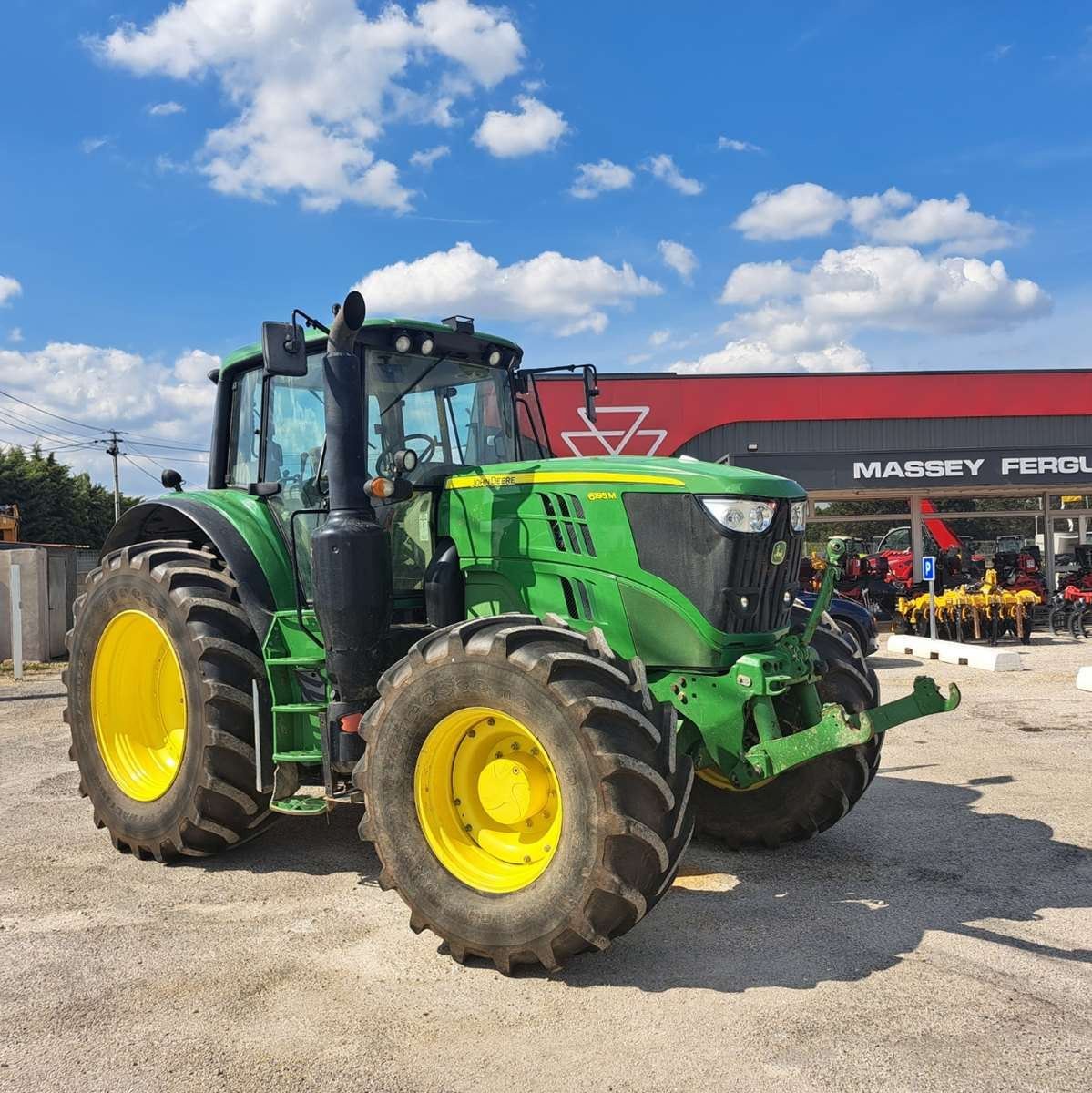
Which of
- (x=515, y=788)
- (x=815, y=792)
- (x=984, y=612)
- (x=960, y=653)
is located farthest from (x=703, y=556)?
(x=984, y=612)

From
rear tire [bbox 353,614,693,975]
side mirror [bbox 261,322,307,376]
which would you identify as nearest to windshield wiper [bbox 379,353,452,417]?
side mirror [bbox 261,322,307,376]

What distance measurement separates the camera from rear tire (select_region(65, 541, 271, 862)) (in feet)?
17.0

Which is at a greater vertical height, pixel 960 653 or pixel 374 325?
pixel 374 325

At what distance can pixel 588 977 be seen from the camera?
13.0ft

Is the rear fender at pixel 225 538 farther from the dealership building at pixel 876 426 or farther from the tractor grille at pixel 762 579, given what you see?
the dealership building at pixel 876 426

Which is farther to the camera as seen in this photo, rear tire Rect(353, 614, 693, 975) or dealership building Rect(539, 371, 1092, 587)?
dealership building Rect(539, 371, 1092, 587)

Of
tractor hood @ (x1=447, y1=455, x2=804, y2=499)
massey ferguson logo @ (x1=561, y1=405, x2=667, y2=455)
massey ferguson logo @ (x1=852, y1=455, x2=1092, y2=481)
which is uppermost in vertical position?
massey ferguson logo @ (x1=561, y1=405, x2=667, y2=455)

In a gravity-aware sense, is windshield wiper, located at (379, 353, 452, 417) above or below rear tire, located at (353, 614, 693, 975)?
above

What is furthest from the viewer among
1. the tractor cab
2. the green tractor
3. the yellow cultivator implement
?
the yellow cultivator implement

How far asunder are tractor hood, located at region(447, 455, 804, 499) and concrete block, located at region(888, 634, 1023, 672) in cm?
984

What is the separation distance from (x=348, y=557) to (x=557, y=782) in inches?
59.3

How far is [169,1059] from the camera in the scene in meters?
3.39

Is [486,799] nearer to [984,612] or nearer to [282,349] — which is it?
[282,349]

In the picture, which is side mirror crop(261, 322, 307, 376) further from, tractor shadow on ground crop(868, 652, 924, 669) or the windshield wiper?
tractor shadow on ground crop(868, 652, 924, 669)
